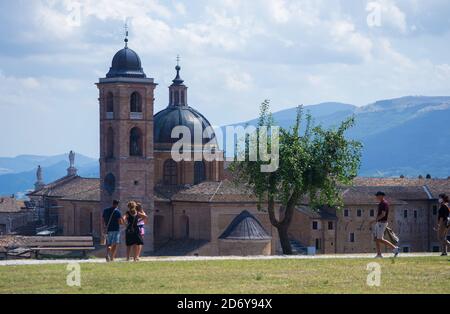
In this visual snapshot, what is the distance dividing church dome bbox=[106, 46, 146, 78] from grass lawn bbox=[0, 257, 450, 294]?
55.6 m

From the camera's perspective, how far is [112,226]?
3553cm

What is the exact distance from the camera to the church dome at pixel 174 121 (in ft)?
314

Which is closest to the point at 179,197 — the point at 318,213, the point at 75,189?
the point at 318,213

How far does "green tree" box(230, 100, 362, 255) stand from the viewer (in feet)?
190

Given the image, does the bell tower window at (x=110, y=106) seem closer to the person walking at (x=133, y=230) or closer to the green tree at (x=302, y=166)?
the green tree at (x=302, y=166)

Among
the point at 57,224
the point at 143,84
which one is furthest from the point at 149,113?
the point at 57,224

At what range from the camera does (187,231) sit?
288 feet

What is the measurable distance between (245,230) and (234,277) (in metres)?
51.9

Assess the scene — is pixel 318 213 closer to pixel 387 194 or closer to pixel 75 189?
pixel 387 194

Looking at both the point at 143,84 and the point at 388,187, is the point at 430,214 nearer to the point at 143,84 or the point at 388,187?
the point at 388,187

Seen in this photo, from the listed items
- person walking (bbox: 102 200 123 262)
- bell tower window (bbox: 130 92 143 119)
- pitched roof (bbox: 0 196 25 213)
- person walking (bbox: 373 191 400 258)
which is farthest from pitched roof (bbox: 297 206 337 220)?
person walking (bbox: 102 200 123 262)

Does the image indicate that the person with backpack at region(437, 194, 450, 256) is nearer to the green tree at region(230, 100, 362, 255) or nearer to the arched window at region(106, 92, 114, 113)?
the green tree at region(230, 100, 362, 255)

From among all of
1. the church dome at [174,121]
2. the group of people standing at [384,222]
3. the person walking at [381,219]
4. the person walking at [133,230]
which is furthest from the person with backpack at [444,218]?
the church dome at [174,121]
